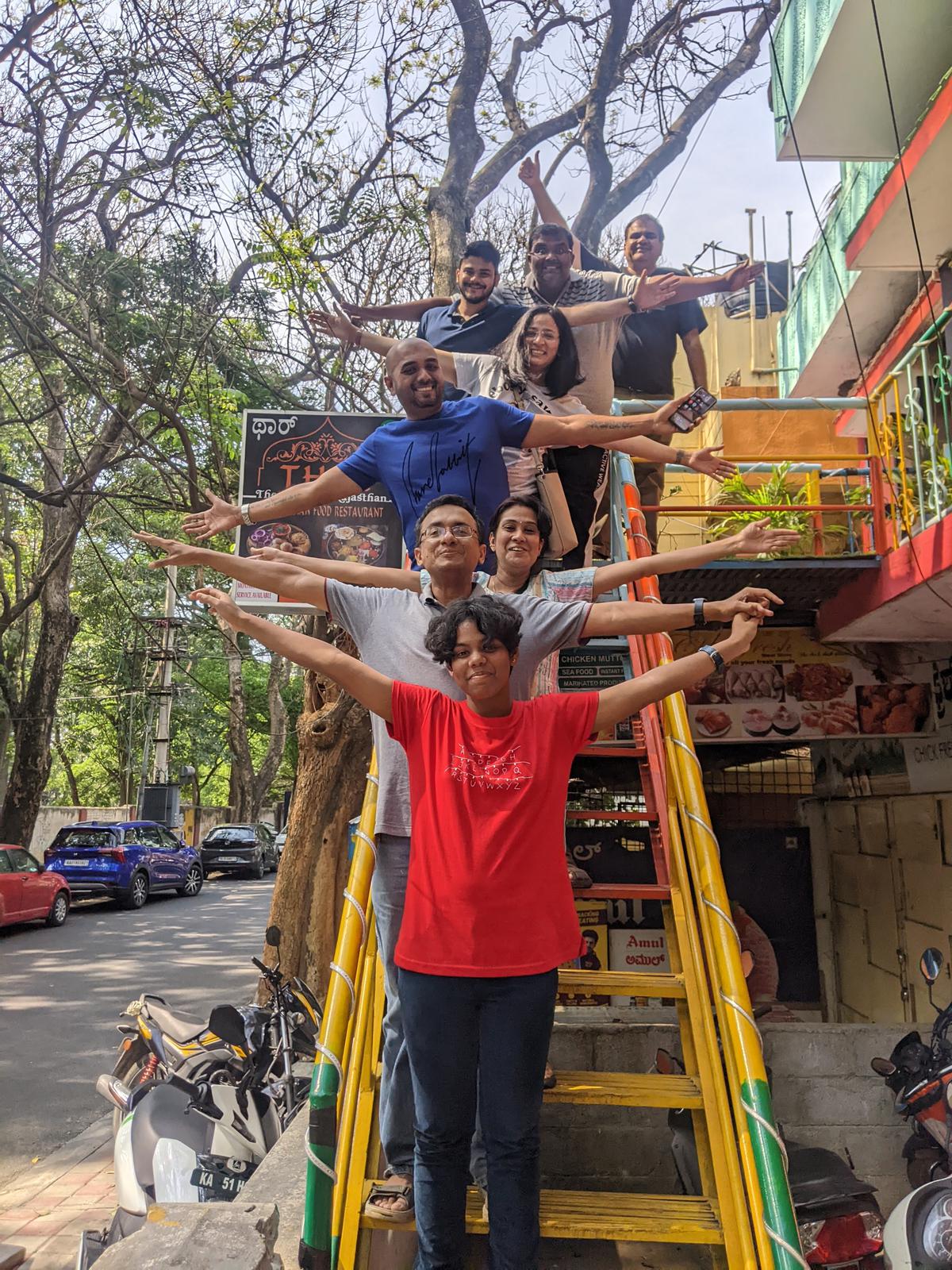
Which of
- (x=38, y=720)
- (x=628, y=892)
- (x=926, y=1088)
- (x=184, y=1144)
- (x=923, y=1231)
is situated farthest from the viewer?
(x=38, y=720)

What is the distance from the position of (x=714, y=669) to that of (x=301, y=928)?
5296 mm

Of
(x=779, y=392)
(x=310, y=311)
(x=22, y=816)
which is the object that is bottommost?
(x=22, y=816)

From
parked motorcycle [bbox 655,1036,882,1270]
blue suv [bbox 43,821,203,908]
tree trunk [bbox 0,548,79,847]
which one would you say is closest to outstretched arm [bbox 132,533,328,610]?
parked motorcycle [bbox 655,1036,882,1270]

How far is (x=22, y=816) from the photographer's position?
18.2 m

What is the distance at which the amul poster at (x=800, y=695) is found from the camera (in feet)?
24.2

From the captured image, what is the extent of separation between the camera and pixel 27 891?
15281 mm

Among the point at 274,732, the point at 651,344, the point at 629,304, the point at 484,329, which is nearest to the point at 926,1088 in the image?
the point at 629,304

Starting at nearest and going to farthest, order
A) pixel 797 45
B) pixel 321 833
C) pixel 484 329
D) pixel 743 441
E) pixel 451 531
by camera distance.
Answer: pixel 451 531, pixel 484 329, pixel 321 833, pixel 797 45, pixel 743 441

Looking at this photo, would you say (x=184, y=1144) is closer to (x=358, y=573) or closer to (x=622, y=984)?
(x=622, y=984)

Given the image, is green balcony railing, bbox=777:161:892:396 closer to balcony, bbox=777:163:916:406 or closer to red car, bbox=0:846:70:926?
balcony, bbox=777:163:916:406

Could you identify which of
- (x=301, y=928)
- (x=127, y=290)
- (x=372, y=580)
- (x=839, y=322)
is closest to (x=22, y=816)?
(x=127, y=290)

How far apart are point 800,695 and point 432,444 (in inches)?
184

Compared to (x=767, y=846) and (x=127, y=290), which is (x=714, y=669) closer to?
(x=767, y=846)

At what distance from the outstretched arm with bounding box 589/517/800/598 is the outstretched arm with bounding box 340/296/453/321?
157 inches
